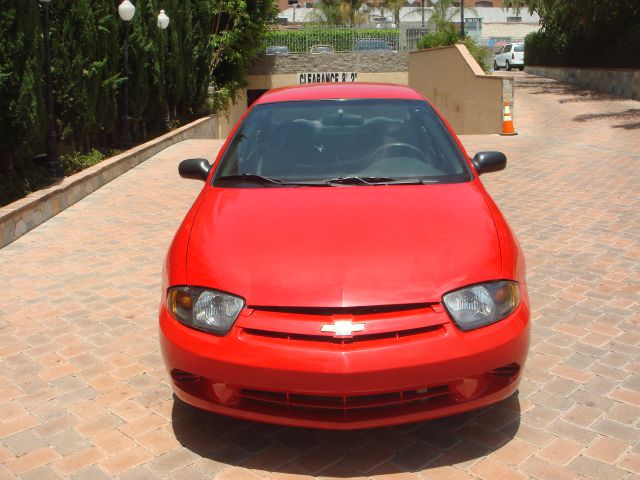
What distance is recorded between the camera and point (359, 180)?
4.36m

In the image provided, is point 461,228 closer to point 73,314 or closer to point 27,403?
point 27,403

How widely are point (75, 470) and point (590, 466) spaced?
241cm

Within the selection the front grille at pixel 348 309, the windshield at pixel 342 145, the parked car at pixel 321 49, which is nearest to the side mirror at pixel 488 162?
the windshield at pixel 342 145

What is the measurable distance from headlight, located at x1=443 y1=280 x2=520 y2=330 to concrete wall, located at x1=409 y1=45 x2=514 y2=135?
52.4ft

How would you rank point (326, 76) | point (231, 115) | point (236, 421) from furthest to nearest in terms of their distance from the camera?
point (326, 76) → point (231, 115) → point (236, 421)

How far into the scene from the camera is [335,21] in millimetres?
64938

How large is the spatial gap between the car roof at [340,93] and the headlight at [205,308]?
2131mm

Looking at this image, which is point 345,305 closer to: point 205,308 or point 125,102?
point 205,308

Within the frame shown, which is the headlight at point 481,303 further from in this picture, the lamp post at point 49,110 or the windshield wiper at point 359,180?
the lamp post at point 49,110

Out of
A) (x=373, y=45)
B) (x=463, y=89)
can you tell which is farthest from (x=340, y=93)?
(x=373, y=45)

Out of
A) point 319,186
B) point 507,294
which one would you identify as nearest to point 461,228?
point 507,294

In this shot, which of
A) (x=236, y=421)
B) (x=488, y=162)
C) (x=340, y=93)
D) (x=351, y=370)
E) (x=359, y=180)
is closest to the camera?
(x=351, y=370)

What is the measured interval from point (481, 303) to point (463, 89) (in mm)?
20938

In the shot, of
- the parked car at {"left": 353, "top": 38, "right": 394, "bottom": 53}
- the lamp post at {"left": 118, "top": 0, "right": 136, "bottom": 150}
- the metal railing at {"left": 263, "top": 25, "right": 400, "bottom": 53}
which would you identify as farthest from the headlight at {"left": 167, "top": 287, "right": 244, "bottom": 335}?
the parked car at {"left": 353, "top": 38, "right": 394, "bottom": 53}
